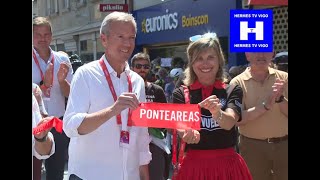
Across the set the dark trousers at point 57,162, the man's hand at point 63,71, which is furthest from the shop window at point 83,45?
the man's hand at point 63,71

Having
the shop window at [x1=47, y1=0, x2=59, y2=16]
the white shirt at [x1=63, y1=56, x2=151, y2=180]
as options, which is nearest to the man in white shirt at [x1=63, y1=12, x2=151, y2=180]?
the white shirt at [x1=63, y1=56, x2=151, y2=180]

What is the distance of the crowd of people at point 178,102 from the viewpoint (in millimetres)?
2256

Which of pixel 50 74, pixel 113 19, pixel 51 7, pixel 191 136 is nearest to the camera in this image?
pixel 113 19

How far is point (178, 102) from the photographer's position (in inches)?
103

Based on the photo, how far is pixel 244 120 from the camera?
3.10 metres

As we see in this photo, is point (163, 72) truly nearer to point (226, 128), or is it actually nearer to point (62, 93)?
point (62, 93)

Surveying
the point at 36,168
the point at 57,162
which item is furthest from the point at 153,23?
the point at 36,168

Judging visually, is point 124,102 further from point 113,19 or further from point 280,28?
point 280,28

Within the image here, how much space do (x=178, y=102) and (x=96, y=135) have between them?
1.79ft

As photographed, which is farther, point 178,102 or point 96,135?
point 178,102

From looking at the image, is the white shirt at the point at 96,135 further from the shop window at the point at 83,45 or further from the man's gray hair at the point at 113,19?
the shop window at the point at 83,45

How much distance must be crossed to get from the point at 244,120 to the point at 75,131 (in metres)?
1.32

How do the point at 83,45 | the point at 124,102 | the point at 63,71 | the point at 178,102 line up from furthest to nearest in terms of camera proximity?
the point at 83,45
the point at 63,71
the point at 178,102
the point at 124,102
